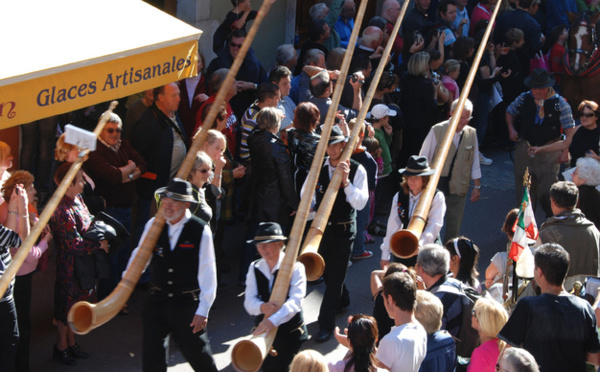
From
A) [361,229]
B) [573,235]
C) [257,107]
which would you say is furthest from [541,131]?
[257,107]

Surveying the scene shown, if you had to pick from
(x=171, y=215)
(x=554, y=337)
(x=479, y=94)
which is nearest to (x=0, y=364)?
(x=171, y=215)

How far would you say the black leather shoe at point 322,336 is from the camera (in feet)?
22.5

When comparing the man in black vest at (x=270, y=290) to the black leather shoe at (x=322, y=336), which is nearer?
the man in black vest at (x=270, y=290)

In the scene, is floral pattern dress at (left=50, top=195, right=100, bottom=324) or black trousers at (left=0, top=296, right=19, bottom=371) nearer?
black trousers at (left=0, top=296, right=19, bottom=371)

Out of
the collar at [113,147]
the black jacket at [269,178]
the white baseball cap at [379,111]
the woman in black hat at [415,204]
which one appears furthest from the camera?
the white baseball cap at [379,111]

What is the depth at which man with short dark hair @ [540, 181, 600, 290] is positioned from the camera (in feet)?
21.3

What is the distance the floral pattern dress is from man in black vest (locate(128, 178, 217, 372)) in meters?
0.91

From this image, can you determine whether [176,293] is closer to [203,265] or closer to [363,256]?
[203,265]

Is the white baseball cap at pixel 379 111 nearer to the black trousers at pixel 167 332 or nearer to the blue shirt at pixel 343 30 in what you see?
the blue shirt at pixel 343 30

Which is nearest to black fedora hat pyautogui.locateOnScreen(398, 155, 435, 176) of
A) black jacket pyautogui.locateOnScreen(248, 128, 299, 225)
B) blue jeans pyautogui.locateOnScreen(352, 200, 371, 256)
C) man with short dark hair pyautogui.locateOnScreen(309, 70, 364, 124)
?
black jacket pyautogui.locateOnScreen(248, 128, 299, 225)

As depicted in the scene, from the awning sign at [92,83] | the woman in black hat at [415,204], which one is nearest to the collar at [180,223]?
the awning sign at [92,83]

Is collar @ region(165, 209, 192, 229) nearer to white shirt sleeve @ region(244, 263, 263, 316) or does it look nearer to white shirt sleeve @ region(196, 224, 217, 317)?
white shirt sleeve @ region(196, 224, 217, 317)

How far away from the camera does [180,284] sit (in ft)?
17.8

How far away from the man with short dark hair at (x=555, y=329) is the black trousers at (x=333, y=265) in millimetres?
2094
